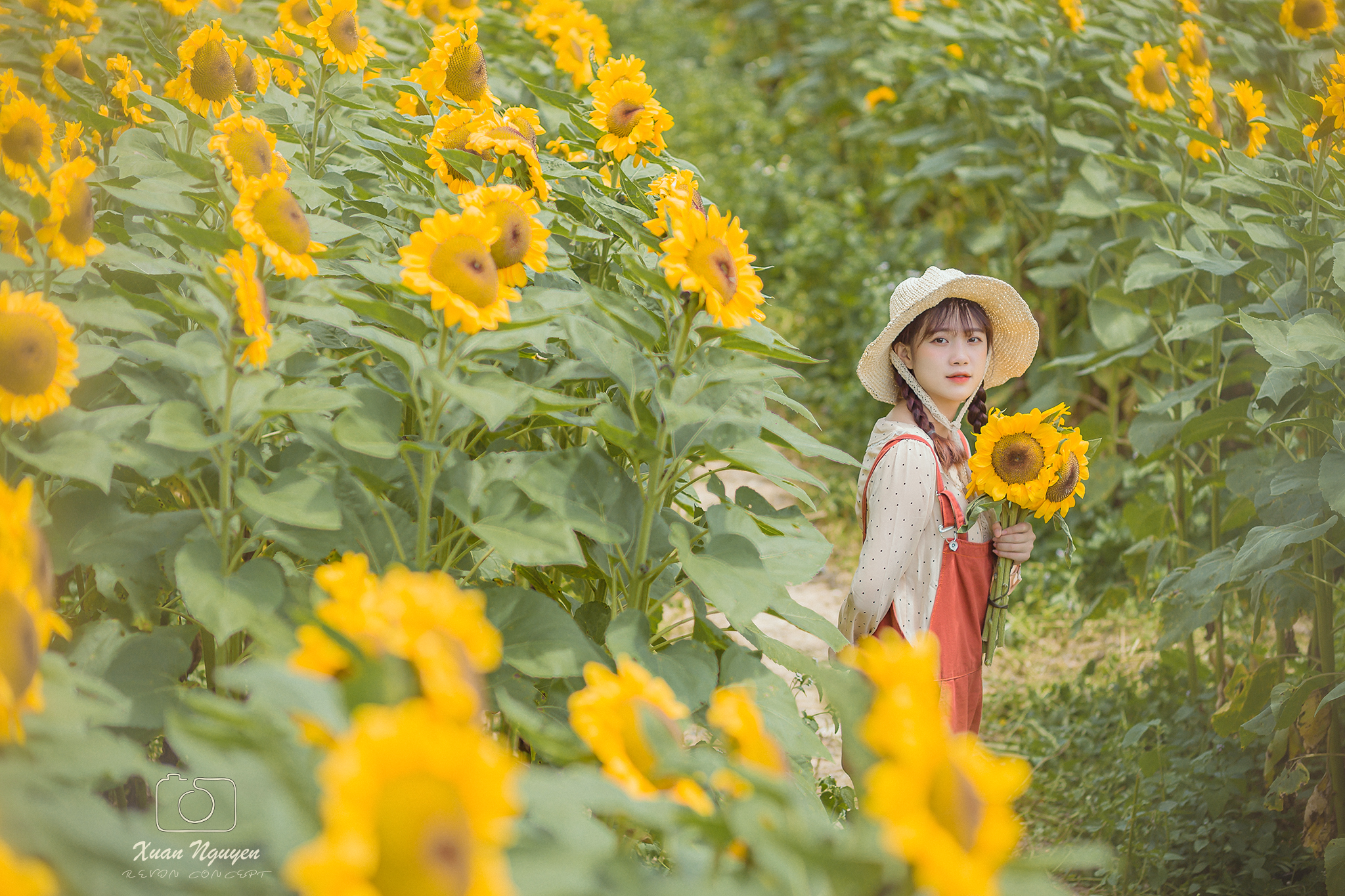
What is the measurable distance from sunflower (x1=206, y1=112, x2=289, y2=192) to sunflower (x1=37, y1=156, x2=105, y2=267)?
0.63 ft

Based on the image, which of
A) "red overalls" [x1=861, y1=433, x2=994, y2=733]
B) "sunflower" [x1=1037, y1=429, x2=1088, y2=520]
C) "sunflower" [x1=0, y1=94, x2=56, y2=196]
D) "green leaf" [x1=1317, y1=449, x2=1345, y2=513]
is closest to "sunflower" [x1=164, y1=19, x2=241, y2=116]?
"sunflower" [x1=0, y1=94, x2=56, y2=196]

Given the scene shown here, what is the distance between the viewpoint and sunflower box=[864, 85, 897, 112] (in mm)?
5840

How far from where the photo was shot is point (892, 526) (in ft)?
7.54

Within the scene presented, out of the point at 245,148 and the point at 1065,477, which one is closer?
the point at 245,148

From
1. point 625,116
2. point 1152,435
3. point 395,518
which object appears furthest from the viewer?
point 1152,435

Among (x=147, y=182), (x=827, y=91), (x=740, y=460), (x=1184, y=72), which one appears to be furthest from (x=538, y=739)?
(x=827, y=91)

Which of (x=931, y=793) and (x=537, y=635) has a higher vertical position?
(x=931, y=793)

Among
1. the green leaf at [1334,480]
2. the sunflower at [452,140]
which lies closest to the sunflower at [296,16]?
the sunflower at [452,140]

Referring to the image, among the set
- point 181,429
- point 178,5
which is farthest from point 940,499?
point 178,5

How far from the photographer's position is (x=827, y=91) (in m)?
6.99

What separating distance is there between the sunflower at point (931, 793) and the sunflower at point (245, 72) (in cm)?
169

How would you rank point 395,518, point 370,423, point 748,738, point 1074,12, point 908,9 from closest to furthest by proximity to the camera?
point 748,738, point 370,423, point 395,518, point 1074,12, point 908,9

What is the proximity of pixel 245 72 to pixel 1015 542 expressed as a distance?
1.77m

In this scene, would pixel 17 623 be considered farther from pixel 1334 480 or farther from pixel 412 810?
pixel 1334 480
